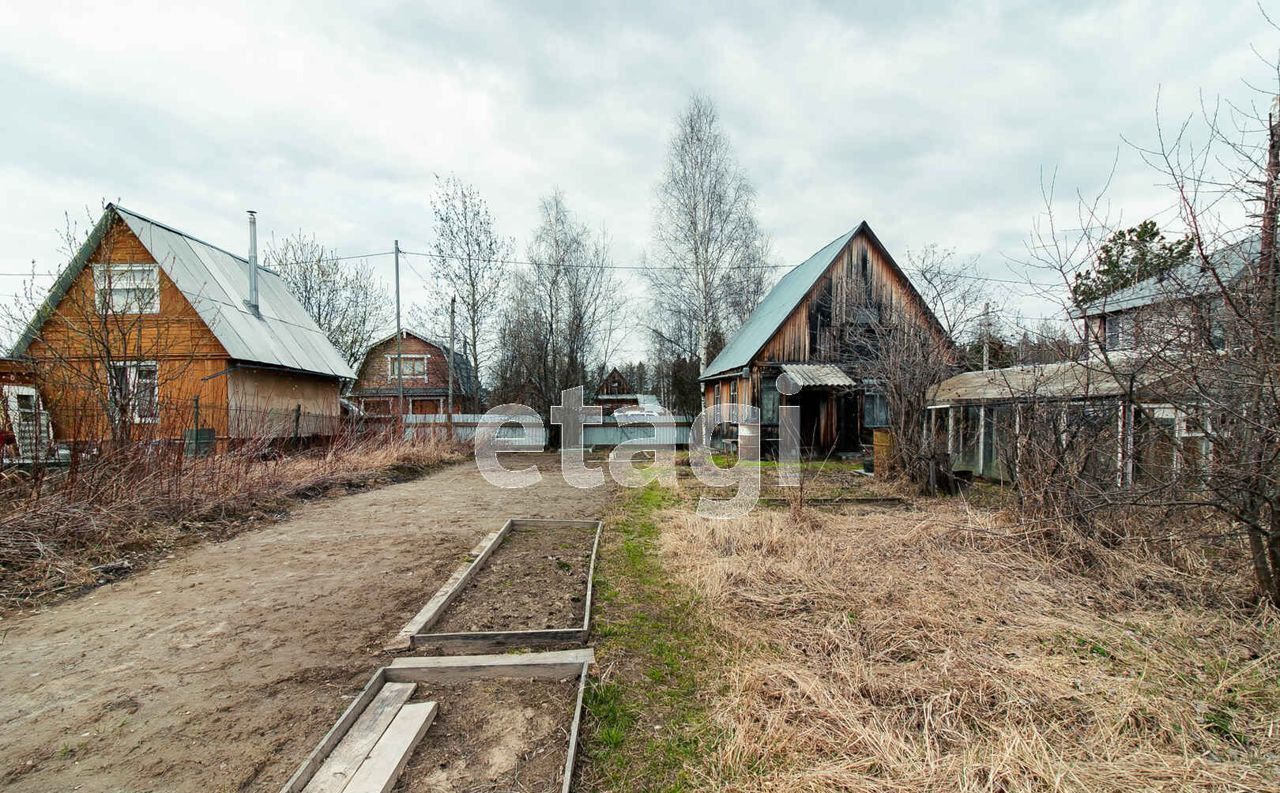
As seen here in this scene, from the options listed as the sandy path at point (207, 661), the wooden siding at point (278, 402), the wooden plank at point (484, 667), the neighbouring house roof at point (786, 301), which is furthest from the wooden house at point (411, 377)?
the wooden plank at point (484, 667)

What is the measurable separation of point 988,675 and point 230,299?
18155mm

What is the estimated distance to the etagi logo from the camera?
11.9m

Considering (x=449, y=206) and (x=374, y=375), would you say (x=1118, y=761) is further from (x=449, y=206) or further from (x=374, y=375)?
(x=374, y=375)

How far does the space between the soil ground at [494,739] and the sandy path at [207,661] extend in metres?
0.55

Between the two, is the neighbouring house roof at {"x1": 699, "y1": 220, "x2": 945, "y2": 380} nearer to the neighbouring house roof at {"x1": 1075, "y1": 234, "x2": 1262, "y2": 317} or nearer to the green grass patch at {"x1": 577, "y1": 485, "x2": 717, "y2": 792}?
the neighbouring house roof at {"x1": 1075, "y1": 234, "x2": 1262, "y2": 317}

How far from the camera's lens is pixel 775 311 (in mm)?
18422

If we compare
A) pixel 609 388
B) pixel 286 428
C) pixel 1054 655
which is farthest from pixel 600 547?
pixel 609 388

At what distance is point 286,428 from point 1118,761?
49.5 feet

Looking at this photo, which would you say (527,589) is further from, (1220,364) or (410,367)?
(410,367)

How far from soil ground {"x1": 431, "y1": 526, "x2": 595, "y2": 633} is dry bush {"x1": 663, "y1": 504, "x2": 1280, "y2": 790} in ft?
3.73

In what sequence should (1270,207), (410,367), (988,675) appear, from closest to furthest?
(988,675), (1270,207), (410,367)

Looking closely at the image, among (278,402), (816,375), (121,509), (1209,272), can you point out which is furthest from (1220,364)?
(278,402)

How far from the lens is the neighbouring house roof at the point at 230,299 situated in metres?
13.8

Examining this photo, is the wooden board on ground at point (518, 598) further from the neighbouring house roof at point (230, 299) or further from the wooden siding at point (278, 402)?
the neighbouring house roof at point (230, 299)
